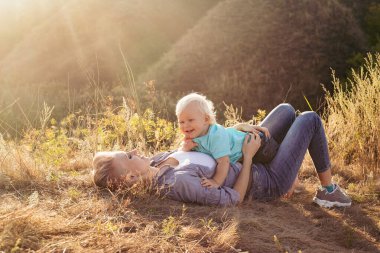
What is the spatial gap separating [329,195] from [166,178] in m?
1.45

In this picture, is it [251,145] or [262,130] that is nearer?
[251,145]

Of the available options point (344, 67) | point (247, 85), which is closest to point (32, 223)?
point (247, 85)

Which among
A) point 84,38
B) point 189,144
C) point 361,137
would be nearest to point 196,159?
point 189,144

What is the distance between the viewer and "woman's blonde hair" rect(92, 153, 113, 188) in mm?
3463

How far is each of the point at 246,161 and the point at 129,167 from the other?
934mm

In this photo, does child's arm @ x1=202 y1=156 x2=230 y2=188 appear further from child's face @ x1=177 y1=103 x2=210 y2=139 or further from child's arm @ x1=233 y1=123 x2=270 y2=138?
child's arm @ x1=233 y1=123 x2=270 y2=138

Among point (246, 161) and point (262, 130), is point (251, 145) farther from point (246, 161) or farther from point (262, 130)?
point (262, 130)

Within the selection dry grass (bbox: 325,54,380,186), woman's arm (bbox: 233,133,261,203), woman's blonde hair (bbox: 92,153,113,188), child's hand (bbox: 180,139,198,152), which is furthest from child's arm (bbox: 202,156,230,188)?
dry grass (bbox: 325,54,380,186)

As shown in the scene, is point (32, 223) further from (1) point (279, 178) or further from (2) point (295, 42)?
(2) point (295, 42)

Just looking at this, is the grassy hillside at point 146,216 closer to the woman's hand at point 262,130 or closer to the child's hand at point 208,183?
the child's hand at point 208,183

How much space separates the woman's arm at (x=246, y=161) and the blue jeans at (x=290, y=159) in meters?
0.14

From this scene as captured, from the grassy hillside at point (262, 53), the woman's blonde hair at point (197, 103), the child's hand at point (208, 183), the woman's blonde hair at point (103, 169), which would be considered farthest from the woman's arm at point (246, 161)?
the grassy hillside at point (262, 53)

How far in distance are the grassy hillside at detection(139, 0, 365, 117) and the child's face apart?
15017mm

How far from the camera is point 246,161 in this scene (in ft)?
12.1
